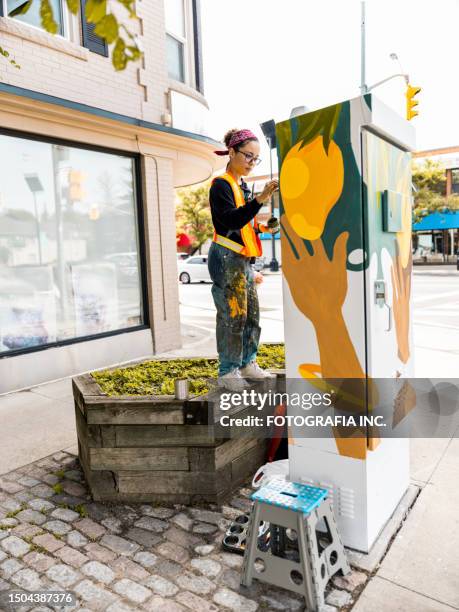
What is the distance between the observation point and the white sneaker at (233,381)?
338 cm

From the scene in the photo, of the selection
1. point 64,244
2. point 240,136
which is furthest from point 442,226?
point 240,136

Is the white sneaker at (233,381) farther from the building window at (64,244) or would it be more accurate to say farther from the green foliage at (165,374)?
the building window at (64,244)

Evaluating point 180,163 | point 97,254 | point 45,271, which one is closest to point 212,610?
point 45,271

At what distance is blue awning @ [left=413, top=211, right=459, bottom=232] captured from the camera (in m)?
33.8

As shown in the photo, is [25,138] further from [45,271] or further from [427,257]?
[427,257]

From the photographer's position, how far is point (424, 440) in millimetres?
4191

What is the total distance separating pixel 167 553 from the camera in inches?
108

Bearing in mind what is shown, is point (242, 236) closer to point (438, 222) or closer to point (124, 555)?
point (124, 555)

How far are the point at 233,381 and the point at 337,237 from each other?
1311 millimetres

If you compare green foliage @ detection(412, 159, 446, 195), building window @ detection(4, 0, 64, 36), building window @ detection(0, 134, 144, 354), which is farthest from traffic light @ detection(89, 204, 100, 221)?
green foliage @ detection(412, 159, 446, 195)

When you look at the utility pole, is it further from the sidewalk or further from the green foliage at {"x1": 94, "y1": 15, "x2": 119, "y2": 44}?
the green foliage at {"x1": 94, "y1": 15, "x2": 119, "y2": 44}

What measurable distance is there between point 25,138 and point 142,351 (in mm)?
3298

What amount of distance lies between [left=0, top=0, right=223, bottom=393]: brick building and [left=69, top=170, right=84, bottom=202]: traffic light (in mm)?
13

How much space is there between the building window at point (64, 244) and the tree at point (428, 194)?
2748 cm
